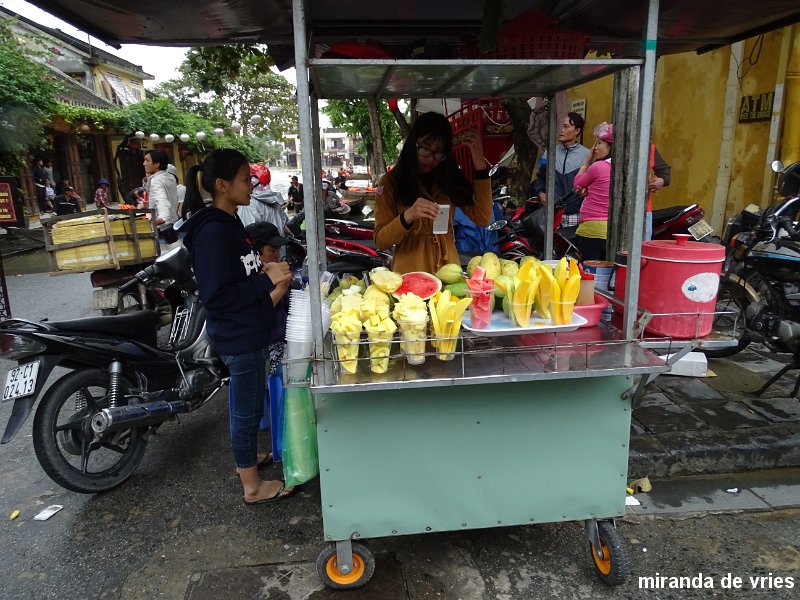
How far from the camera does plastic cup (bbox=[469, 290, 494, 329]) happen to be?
183cm

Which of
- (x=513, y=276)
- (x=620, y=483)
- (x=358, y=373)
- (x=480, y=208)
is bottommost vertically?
(x=620, y=483)

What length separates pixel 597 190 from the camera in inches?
159

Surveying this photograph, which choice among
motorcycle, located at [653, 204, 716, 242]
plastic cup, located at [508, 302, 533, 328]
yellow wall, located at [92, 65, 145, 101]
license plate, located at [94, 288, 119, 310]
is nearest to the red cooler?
plastic cup, located at [508, 302, 533, 328]

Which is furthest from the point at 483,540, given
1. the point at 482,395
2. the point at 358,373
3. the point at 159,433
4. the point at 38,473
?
the point at 38,473

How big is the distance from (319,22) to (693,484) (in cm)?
299

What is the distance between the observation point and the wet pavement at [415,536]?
87.4 inches

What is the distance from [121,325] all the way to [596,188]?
3.29 metres

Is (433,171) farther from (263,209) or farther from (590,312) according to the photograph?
(263,209)

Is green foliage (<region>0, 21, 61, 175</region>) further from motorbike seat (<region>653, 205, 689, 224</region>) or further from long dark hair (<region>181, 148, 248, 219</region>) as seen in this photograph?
motorbike seat (<region>653, 205, 689, 224</region>)

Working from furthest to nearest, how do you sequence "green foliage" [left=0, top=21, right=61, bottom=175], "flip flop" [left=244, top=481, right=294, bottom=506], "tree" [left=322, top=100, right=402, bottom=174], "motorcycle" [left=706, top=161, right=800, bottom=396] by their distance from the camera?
"tree" [left=322, top=100, right=402, bottom=174] → "green foliage" [left=0, top=21, right=61, bottom=175] → "motorcycle" [left=706, top=161, right=800, bottom=396] → "flip flop" [left=244, top=481, right=294, bottom=506]

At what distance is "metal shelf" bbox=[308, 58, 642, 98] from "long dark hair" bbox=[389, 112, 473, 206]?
18 cm

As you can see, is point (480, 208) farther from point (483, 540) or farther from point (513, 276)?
point (483, 540)

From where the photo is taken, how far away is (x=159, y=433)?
362 cm

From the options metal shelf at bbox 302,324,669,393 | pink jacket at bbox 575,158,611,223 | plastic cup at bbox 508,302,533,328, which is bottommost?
metal shelf at bbox 302,324,669,393
